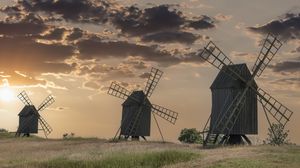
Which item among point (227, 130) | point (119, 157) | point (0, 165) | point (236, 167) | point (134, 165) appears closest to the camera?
point (236, 167)

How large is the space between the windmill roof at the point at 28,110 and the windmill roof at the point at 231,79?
158ft

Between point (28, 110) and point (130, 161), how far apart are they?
59.1m

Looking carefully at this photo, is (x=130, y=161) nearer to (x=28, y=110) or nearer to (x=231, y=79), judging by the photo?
(x=231, y=79)

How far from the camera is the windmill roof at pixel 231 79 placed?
39.2 meters

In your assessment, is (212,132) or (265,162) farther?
(212,132)

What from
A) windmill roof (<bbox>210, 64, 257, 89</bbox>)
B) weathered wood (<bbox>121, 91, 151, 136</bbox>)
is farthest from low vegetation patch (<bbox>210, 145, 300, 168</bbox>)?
weathered wood (<bbox>121, 91, 151, 136</bbox>)

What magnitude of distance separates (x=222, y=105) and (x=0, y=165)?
764 inches

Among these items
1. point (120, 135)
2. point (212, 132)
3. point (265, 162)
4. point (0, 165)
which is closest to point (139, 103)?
point (120, 135)

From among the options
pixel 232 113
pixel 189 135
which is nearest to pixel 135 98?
pixel 189 135

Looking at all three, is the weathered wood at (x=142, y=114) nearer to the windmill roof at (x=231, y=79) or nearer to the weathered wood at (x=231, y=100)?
the windmill roof at (x=231, y=79)

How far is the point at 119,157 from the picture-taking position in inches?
1085

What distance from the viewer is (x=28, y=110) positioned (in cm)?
8156

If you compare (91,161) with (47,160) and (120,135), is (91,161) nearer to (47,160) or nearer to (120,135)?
(47,160)

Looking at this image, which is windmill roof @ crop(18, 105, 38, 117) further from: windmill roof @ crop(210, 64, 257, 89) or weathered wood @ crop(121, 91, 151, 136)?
windmill roof @ crop(210, 64, 257, 89)
